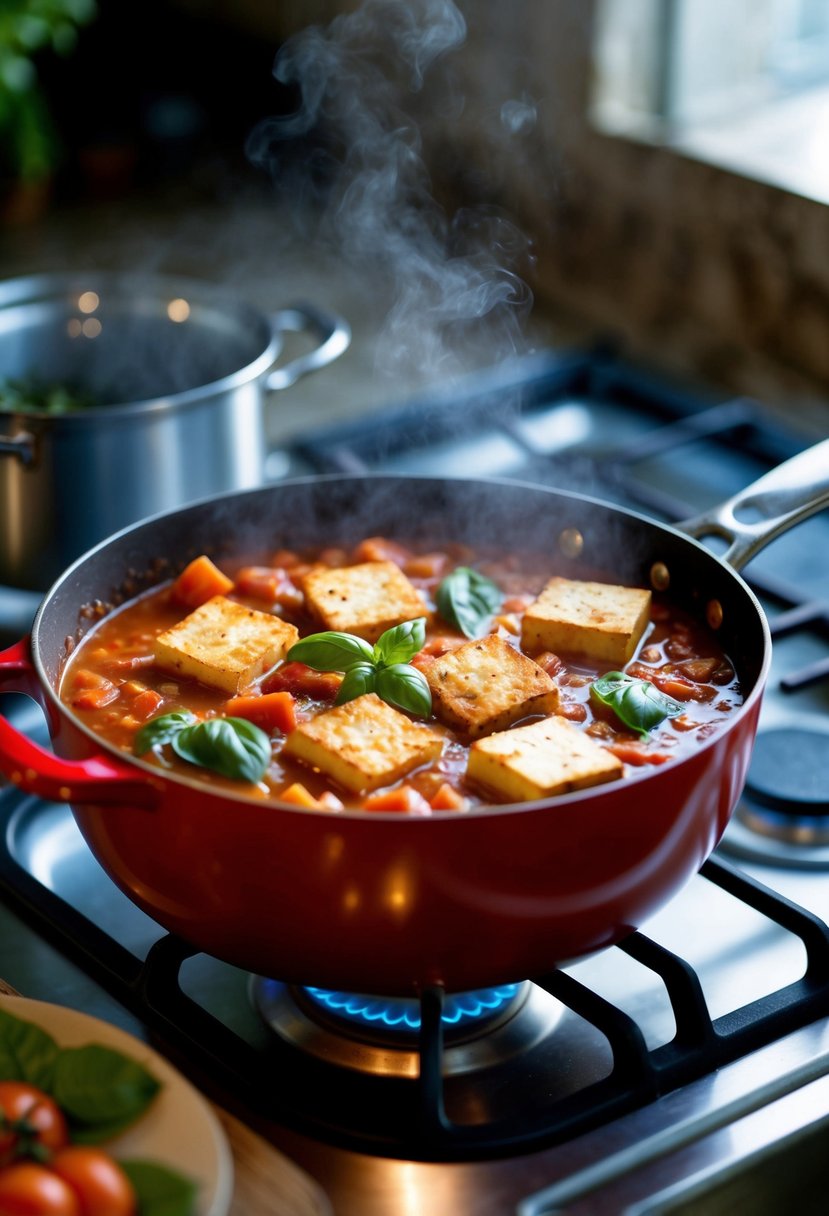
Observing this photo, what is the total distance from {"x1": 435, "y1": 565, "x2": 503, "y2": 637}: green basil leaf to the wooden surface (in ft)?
2.24

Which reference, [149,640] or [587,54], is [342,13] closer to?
[587,54]

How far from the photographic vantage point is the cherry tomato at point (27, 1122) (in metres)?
1.07

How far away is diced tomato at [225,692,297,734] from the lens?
1.50 metres

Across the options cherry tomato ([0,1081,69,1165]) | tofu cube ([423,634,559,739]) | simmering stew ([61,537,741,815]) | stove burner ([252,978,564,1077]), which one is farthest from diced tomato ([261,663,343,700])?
cherry tomato ([0,1081,69,1165])

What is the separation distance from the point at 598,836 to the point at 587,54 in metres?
2.15

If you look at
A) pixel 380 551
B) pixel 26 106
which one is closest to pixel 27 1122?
pixel 380 551

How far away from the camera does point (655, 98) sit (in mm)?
2887

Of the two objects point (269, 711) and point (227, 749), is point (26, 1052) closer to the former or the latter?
point (227, 749)

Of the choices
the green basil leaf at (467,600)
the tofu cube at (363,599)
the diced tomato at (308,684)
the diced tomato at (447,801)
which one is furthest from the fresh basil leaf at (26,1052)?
the green basil leaf at (467,600)

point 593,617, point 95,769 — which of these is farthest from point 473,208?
point 95,769

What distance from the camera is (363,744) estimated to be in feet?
4.55

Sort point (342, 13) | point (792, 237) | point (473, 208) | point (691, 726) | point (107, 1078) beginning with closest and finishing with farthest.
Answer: point (107, 1078)
point (691, 726)
point (792, 237)
point (473, 208)
point (342, 13)

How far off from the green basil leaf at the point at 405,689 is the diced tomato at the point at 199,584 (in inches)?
12.6

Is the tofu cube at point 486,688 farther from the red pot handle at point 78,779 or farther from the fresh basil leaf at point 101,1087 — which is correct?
the fresh basil leaf at point 101,1087
